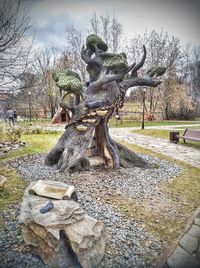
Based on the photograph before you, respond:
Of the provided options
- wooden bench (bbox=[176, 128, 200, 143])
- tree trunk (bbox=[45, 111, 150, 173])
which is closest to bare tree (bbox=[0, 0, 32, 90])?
tree trunk (bbox=[45, 111, 150, 173])

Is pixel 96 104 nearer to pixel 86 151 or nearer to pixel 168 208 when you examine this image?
pixel 86 151

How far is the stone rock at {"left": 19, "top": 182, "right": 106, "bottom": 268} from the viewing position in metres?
1.74

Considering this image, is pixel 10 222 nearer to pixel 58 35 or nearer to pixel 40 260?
pixel 40 260

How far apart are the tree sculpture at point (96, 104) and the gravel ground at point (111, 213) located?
310mm

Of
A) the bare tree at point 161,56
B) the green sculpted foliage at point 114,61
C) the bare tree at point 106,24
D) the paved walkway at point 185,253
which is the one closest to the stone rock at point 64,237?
the paved walkway at point 185,253

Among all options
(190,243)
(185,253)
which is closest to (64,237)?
(185,253)

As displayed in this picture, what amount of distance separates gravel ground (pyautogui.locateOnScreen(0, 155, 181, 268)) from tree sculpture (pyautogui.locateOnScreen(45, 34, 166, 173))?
0.31 metres

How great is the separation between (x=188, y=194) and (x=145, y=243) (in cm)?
171

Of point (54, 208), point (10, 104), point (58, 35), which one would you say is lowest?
point (54, 208)

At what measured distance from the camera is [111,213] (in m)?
2.73

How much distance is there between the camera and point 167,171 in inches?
188

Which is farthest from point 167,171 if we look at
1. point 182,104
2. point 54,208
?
point 182,104

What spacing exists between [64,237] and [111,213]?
3.43 ft

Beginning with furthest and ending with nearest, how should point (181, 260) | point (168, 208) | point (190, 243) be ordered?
point (168, 208) < point (190, 243) < point (181, 260)
